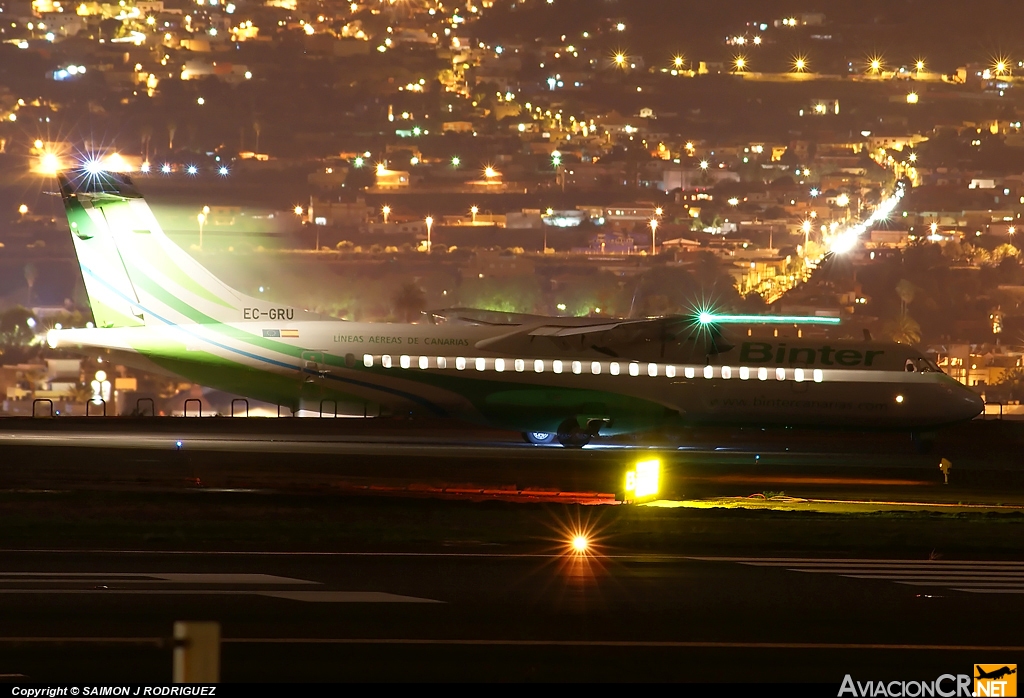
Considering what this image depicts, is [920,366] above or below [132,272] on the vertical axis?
below

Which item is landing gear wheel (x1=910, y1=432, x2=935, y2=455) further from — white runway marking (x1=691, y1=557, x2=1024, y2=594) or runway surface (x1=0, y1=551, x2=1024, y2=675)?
runway surface (x1=0, y1=551, x2=1024, y2=675)

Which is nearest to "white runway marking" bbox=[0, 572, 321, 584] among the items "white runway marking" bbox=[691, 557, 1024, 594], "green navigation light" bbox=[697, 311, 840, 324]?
"white runway marking" bbox=[691, 557, 1024, 594]

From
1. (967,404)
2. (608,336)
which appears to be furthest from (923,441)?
(608,336)

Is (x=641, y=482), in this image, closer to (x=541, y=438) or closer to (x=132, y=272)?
(x=541, y=438)

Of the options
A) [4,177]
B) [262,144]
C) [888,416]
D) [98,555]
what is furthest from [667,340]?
[262,144]

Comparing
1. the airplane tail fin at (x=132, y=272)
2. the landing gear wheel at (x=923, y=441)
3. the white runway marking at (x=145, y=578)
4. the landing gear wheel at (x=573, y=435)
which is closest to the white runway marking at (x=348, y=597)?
the white runway marking at (x=145, y=578)

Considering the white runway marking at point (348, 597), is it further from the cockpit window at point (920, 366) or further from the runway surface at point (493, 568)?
the cockpit window at point (920, 366)
